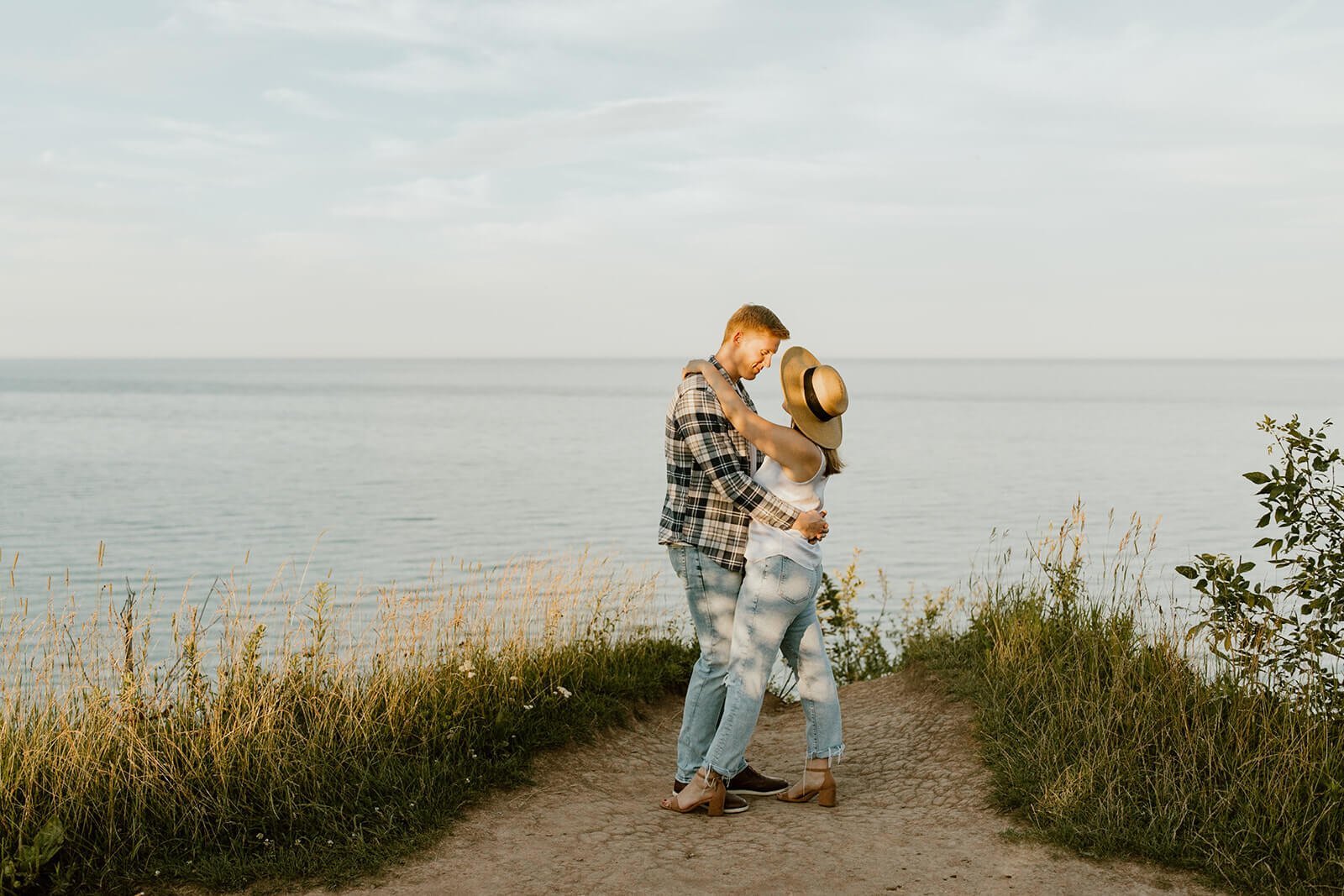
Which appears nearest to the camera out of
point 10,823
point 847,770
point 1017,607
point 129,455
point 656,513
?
point 10,823

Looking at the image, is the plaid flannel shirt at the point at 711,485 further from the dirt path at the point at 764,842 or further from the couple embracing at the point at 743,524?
the dirt path at the point at 764,842

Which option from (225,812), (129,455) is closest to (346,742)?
(225,812)

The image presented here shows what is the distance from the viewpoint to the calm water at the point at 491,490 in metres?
22.0

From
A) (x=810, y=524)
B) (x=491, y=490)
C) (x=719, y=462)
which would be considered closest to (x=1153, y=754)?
(x=810, y=524)

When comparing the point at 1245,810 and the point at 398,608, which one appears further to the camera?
the point at 398,608

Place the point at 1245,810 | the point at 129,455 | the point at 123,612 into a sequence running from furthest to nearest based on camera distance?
the point at 129,455 → the point at 123,612 → the point at 1245,810

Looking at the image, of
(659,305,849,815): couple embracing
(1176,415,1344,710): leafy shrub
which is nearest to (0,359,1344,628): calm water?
(659,305,849,815): couple embracing

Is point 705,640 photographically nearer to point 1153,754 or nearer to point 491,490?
point 1153,754

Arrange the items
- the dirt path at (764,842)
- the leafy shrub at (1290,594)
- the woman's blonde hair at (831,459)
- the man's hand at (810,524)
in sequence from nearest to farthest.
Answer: the dirt path at (764,842) → the man's hand at (810,524) → the woman's blonde hair at (831,459) → the leafy shrub at (1290,594)

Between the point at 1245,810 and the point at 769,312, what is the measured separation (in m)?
3.08

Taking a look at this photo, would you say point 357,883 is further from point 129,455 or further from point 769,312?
point 129,455

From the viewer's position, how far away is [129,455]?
4472 centimetres

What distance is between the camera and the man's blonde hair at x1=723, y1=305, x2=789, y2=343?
16.9ft

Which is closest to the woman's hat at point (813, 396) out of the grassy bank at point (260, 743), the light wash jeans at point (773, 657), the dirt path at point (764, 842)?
the light wash jeans at point (773, 657)
